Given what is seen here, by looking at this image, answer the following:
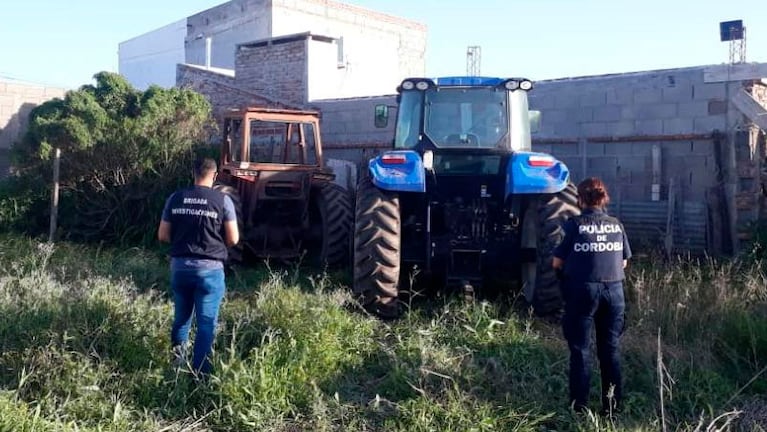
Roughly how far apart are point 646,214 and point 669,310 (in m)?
3.43

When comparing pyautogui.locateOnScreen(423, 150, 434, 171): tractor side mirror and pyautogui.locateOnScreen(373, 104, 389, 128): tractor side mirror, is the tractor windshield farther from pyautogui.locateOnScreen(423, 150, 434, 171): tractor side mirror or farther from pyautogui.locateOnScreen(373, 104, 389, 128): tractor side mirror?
pyautogui.locateOnScreen(373, 104, 389, 128): tractor side mirror

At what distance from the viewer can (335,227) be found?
842cm

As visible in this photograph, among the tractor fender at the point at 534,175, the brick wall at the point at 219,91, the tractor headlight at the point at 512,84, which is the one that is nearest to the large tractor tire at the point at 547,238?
the tractor fender at the point at 534,175

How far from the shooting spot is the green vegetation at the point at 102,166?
1010cm

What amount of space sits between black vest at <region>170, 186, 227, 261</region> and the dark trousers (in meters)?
2.30

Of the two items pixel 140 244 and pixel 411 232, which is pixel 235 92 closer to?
pixel 140 244

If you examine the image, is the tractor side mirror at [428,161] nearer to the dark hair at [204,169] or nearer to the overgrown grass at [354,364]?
the overgrown grass at [354,364]

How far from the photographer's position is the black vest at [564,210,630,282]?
4641 millimetres

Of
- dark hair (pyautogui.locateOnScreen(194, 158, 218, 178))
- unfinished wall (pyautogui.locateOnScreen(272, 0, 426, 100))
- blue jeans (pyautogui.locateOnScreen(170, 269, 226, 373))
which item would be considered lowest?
blue jeans (pyautogui.locateOnScreen(170, 269, 226, 373))

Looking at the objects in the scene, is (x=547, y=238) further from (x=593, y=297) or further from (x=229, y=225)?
(x=229, y=225)

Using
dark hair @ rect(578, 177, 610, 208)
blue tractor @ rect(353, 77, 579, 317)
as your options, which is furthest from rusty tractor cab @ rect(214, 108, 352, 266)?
dark hair @ rect(578, 177, 610, 208)

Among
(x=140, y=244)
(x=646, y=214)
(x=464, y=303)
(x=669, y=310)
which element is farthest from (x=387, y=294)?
(x=140, y=244)

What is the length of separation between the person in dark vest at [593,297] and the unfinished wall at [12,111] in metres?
10.4

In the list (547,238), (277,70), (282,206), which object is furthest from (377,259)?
(277,70)
